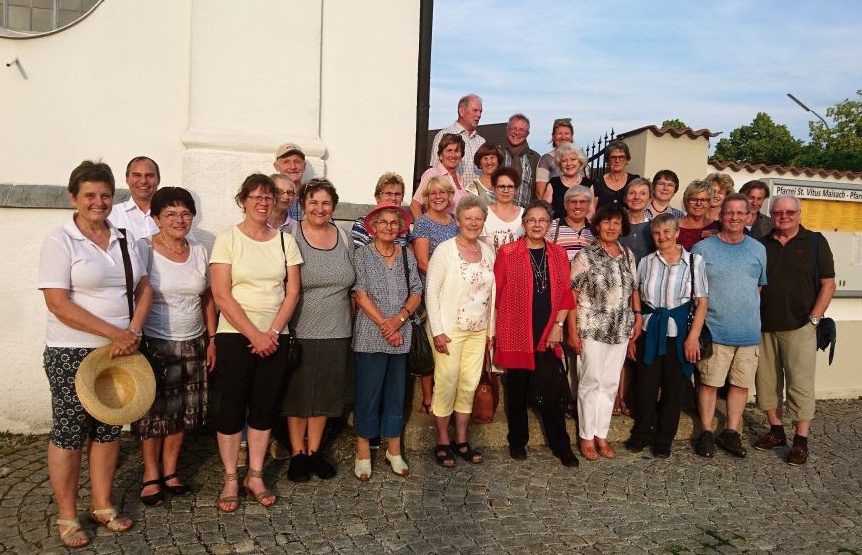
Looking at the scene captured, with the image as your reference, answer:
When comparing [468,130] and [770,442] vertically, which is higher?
[468,130]

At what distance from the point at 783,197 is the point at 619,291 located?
1717 mm

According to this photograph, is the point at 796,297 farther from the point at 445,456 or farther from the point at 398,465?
the point at 398,465

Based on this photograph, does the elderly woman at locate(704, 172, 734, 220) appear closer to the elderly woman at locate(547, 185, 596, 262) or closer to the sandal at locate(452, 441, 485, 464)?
the elderly woman at locate(547, 185, 596, 262)

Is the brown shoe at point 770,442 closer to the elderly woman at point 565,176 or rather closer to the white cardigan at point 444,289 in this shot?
the elderly woman at point 565,176

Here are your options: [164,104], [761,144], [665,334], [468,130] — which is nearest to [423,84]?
[468,130]

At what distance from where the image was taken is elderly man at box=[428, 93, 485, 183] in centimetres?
628

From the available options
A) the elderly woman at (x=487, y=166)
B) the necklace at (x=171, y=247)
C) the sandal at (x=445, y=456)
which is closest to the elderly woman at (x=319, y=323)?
the necklace at (x=171, y=247)

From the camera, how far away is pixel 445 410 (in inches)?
193

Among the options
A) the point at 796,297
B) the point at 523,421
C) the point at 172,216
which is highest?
the point at 172,216

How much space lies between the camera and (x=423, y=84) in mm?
6707

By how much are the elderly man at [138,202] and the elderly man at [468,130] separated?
2.60m

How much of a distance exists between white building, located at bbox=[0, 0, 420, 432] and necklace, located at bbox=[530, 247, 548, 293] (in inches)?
82.7

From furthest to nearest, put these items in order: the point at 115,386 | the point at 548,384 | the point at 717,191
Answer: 1. the point at 717,191
2. the point at 548,384
3. the point at 115,386

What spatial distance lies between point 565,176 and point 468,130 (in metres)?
1.07
